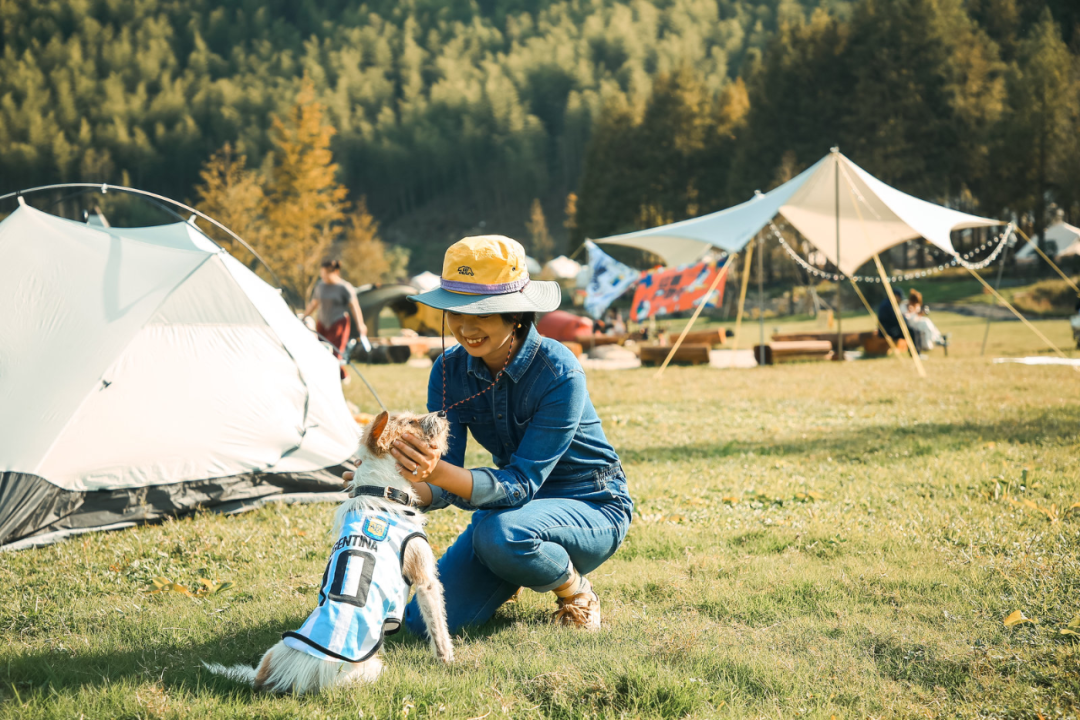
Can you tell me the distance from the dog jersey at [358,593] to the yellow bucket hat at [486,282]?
2.34 ft

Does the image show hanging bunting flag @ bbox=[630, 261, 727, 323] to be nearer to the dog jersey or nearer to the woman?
the woman

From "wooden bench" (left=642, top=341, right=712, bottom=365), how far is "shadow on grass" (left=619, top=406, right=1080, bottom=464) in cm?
637

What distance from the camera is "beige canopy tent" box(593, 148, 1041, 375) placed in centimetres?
1206

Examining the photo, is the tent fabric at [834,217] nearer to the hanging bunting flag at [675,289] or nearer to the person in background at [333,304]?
the hanging bunting flag at [675,289]

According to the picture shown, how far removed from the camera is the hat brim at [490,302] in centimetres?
250

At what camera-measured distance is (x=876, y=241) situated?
567 inches

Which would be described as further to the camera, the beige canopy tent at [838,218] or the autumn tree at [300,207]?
the autumn tree at [300,207]

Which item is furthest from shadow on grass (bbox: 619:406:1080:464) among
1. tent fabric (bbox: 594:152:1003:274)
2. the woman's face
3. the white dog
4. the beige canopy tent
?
→ tent fabric (bbox: 594:152:1003:274)

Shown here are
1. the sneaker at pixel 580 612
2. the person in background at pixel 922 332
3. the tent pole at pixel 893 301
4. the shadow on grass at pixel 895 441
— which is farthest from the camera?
the person in background at pixel 922 332

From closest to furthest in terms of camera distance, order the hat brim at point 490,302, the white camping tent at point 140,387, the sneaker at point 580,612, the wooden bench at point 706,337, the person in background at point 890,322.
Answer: the hat brim at point 490,302, the sneaker at point 580,612, the white camping tent at point 140,387, the person in background at point 890,322, the wooden bench at point 706,337

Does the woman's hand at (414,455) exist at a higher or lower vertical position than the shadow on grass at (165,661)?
higher

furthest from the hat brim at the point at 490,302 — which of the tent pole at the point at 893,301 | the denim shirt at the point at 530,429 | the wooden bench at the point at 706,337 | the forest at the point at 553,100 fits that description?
the forest at the point at 553,100

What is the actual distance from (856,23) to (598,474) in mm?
39616

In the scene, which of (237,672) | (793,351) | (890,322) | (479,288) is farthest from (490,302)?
(890,322)
